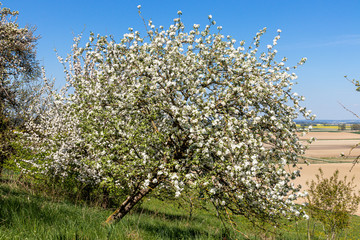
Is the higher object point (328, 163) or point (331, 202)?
point (328, 163)

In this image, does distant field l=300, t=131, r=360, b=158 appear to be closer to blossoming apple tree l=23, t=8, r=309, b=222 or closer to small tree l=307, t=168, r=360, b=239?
small tree l=307, t=168, r=360, b=239

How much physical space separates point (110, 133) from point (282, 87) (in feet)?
15.2

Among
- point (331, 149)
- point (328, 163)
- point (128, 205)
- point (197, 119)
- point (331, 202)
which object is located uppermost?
point (331, 149)

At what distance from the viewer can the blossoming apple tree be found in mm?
6340

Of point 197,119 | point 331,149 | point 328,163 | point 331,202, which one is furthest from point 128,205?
point 331,149

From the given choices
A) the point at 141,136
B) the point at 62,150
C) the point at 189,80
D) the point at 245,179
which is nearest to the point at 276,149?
the point at 245,179

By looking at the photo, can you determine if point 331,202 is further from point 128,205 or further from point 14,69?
point 14,69

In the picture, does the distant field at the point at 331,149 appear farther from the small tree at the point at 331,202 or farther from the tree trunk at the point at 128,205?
the tree trunk at the point at 128,205

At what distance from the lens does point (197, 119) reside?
244 inches

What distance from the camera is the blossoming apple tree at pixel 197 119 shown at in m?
6.34

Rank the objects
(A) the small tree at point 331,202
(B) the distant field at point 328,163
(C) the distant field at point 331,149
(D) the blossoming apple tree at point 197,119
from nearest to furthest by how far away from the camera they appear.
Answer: (D) the blossoming apple tree at point 197,119, (A) the small tree at point 331,202, (B) the distant field at point 328,163, (C) the distant field at point 331,149

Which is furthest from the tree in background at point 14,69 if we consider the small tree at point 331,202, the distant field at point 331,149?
the distant field at point 331,149

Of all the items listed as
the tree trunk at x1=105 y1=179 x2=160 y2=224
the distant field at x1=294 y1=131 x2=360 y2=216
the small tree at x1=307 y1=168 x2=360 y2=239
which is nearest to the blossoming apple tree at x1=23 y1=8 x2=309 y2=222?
the tree trunk at x1=105 y1=179 x2=160 y2=224

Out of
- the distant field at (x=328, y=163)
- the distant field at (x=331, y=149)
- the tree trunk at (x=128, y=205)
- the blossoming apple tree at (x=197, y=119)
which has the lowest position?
the tree trunk at (x=128, y=205)
